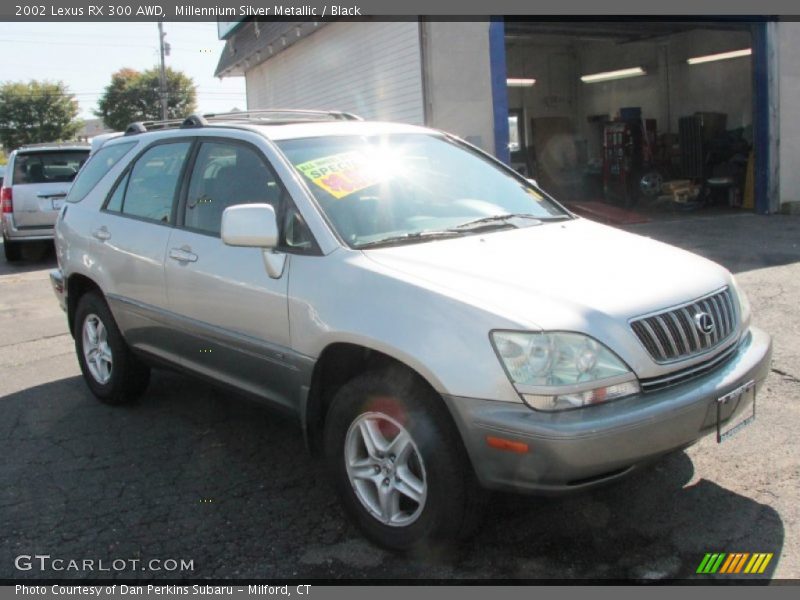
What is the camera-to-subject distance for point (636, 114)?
18.8 metres

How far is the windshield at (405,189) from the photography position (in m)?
3.65

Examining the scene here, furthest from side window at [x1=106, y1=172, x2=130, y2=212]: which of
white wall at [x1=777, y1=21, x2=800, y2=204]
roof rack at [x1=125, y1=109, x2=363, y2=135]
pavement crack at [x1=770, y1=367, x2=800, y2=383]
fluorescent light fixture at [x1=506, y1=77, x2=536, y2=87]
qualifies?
fluorescent light fixture at [x1=506, y1=77, x2=536, y2=87]

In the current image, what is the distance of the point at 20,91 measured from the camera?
59625 millimetres

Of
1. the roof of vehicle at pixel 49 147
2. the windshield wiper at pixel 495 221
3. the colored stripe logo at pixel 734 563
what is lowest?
the colored stripe logo at pixel 734 563

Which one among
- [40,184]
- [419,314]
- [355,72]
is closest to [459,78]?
[355,72]

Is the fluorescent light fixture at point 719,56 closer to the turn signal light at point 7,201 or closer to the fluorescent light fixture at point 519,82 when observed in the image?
the fluorescent light fixture at point 519,82

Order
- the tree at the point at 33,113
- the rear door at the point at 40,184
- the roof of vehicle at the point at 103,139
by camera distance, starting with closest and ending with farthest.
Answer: the roof of vehicle at the point at 103,139 → the rear door at the point at 40,184 → the tree at the point at 33,113

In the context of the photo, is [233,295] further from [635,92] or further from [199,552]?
[635,92]

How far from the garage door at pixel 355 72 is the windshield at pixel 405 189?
784 centimetres

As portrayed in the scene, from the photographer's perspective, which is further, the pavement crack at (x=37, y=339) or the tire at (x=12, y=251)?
the tire at (x=12, y=251)

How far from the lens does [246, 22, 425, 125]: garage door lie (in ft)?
40.2

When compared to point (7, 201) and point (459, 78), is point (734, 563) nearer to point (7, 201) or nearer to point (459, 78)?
point (459, 78)

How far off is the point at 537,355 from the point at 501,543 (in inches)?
37.9

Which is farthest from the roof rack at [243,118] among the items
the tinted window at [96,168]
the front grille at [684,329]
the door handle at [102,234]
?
the front grille at [684,329]
